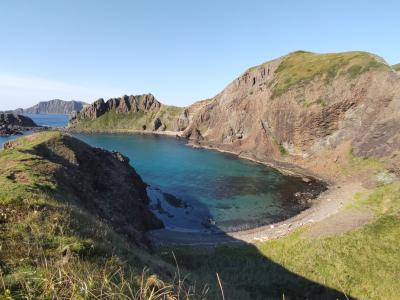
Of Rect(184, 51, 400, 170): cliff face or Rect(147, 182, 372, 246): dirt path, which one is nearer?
Rect(147, 182, 372, 246): dirt path

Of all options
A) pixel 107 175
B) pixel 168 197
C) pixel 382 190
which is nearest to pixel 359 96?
pixel 382 190

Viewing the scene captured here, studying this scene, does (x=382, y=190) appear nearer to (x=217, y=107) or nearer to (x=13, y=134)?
(x=217, y=107)

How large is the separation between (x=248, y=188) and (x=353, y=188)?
21679 millimetres

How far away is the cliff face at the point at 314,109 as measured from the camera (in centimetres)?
8288

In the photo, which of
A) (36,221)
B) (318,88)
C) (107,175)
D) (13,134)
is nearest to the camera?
(36,221)

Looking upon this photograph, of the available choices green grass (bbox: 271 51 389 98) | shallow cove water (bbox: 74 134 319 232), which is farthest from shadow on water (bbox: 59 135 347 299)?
green grass (bbox: 271 51 389 98)

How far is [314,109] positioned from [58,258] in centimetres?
9598

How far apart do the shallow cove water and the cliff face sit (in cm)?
1402

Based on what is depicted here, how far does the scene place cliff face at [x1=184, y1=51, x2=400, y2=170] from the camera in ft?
272

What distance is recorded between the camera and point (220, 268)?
30.7 m

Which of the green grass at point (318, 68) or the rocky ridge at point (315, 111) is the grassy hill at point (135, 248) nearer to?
the rocky ridge at point (315, 111)

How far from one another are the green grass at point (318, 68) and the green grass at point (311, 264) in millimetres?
66659

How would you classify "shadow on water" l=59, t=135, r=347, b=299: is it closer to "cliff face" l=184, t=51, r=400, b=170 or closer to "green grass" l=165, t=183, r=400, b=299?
"green grass" l=165, t=183, r=400, b=299

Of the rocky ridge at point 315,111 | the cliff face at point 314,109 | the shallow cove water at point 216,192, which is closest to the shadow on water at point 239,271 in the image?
the shallow cove water at point 216,192
